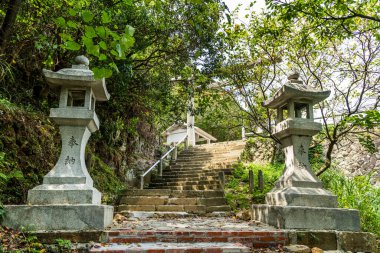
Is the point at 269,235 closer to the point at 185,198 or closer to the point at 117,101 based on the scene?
the point at 185,198

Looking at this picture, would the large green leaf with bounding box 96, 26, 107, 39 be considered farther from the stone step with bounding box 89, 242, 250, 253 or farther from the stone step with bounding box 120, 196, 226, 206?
the stone step with bounding box 120, 196, 226, 206

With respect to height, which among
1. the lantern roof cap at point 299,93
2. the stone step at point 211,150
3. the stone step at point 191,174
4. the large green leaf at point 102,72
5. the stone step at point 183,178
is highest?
the lantern roof cap at point 299,93

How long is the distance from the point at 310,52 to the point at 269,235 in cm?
574

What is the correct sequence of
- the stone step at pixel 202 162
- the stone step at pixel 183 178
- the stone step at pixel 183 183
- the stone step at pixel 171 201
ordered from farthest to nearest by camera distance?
the stone step at pixel 202 162 → the stone step at pixel 183 178 → the stone step at pixel 183 183 → the stone step at pixel 171 201

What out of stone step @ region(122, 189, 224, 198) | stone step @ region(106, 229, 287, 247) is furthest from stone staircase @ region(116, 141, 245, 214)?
stone step @ region(106, 229, 287, 247)

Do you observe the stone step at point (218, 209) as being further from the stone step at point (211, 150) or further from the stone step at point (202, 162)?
the stone step at point (211, 150)

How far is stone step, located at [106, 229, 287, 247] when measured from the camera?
160 inches

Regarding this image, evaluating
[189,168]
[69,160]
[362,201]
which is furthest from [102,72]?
[189,168]

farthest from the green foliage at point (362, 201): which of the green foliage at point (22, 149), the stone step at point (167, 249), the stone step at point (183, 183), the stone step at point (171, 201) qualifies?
the green foliage at point (22, 149)

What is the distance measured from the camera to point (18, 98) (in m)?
6.26

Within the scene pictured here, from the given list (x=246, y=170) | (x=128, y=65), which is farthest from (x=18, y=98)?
(x=246, y=170)

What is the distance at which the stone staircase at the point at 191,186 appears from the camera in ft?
26.5

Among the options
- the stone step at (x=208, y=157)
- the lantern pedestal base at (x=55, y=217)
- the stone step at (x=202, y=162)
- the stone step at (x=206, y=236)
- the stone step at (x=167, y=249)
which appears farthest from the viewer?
the stone step at (x=208, y=157)

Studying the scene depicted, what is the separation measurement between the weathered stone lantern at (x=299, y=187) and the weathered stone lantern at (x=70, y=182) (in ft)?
9.02
